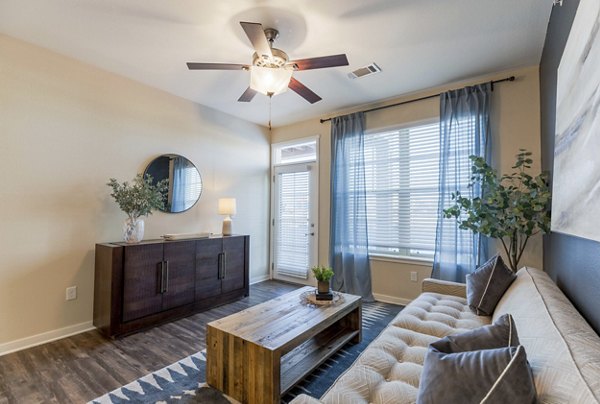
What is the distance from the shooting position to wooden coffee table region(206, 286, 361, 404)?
1.74 m

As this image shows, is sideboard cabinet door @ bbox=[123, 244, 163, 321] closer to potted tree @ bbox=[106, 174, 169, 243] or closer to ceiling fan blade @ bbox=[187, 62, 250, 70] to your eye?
potted tree @ bbox=[106, 174, 169, 243]

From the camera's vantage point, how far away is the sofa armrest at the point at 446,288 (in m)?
2.67

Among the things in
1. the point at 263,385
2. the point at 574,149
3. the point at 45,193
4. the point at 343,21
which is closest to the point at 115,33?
the point at 45,193

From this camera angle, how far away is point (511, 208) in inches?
106

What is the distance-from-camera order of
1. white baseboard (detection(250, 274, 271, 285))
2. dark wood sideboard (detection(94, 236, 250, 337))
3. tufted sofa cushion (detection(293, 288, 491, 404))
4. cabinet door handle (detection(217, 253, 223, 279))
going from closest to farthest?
tufted sofa cushion (detection(293, 288, 491, 404)) → dark wood sideboard (detection(94, 236, 250, 337)) → cabinet door handle (detection(217, 253, 223, 279)) → white baseboard (detection(250, 274, 271, 285))

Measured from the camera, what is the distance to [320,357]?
2283 millimetres

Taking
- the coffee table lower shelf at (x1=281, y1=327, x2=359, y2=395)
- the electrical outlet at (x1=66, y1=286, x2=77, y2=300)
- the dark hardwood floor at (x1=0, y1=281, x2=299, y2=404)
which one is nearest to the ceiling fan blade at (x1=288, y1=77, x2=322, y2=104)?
the coffee table lower shelf at (x1=281, y1=327, x2=359, y2=395)

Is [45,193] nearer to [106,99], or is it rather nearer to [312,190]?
[106,99]

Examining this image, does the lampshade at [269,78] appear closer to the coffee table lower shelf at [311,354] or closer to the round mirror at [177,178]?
the round mirror at [177,178]

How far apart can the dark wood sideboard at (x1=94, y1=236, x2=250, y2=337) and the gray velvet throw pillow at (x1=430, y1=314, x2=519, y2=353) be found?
289 centimetres

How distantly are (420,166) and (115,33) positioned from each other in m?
3.65

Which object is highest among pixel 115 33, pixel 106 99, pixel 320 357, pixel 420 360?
pixel 115 33

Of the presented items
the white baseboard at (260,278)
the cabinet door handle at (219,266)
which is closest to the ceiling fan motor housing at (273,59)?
the cabinet door handle at (219,266)

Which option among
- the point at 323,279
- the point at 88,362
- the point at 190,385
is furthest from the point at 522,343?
the point at 88,362
